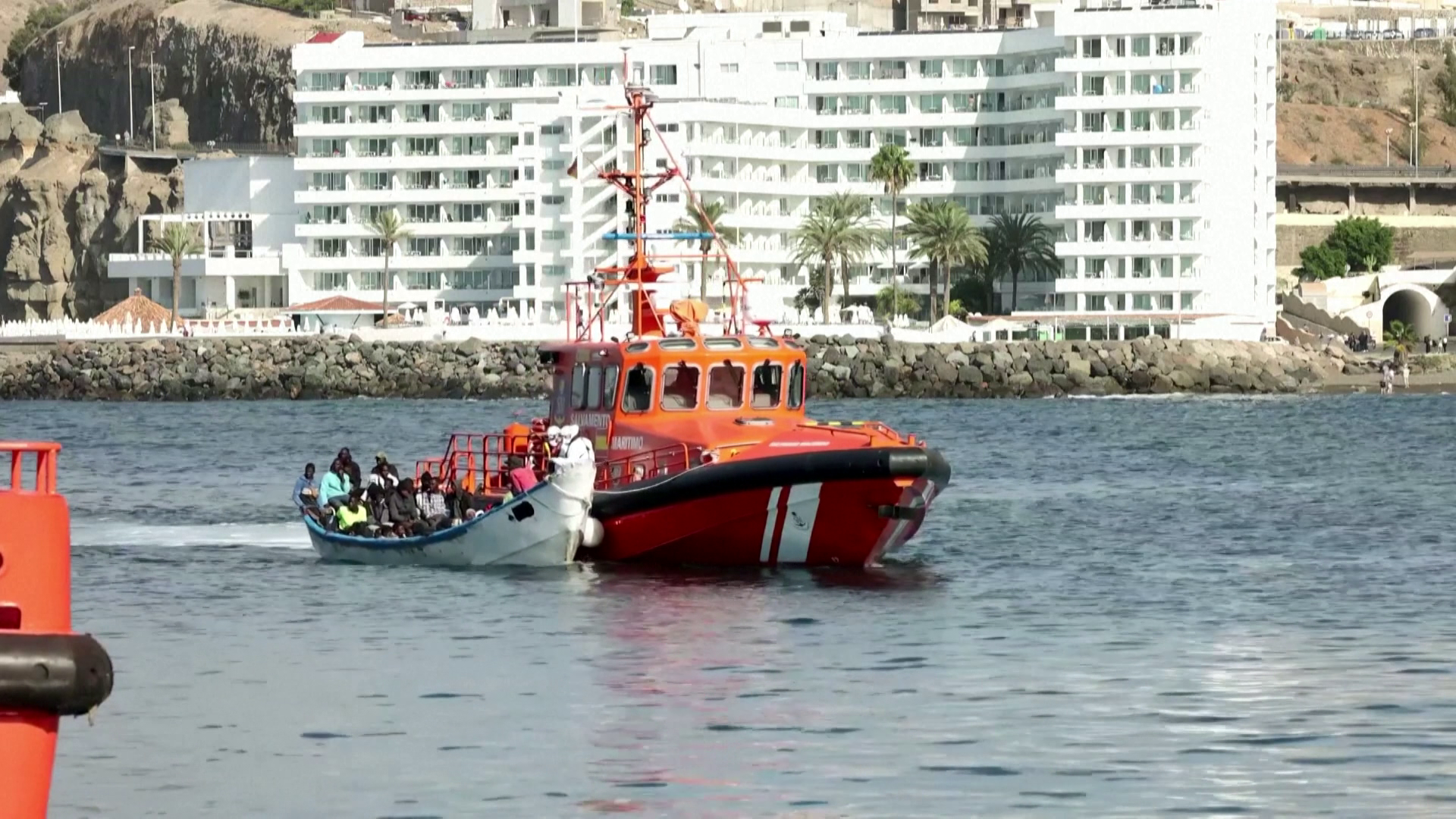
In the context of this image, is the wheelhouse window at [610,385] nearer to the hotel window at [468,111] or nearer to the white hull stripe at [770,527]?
the white hull stripe at [770,527]

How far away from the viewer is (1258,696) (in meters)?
28.5

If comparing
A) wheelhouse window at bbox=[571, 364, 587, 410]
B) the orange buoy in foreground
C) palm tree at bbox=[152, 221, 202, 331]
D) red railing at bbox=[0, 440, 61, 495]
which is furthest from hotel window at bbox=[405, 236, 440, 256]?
the orange buoy in foreground

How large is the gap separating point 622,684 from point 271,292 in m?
160

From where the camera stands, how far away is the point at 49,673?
14.2 meters

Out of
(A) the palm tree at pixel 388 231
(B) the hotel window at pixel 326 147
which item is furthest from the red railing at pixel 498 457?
(B) the hotel window at pixel 326 147

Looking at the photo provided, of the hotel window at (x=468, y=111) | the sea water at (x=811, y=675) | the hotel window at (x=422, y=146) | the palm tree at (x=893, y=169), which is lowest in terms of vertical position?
the sea water at (x=811, y=675)

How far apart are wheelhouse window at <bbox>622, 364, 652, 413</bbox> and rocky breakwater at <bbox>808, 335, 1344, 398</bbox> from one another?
308 ft

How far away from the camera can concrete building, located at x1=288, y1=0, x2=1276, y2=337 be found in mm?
165875

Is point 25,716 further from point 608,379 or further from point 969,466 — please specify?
point 969,466

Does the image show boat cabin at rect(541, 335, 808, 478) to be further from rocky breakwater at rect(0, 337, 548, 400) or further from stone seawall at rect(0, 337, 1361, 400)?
rocky breakwater at rect(0, 337, 548, 400)

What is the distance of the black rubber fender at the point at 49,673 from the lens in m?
14.0

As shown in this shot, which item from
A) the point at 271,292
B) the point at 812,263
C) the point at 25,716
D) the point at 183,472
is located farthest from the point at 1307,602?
the point at 271,292

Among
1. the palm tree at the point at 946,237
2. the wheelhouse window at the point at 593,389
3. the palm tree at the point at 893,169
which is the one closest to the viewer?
the wheelhouse window at the point at 593,389

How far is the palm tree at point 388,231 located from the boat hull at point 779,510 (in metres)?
134
